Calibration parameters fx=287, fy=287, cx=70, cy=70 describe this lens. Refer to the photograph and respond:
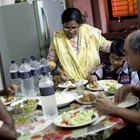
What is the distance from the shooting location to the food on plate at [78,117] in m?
1.52

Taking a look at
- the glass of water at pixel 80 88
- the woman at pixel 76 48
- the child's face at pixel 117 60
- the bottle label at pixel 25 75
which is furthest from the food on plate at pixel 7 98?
the child's face at pixel 117 60

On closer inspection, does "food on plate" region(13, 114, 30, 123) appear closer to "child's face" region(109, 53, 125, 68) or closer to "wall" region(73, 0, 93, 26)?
"child's face" region(109, 53, 125, 68)

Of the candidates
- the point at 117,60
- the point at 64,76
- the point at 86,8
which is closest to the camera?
the point at 117,60

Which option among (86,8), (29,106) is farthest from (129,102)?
(86,8)

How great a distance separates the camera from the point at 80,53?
295cm

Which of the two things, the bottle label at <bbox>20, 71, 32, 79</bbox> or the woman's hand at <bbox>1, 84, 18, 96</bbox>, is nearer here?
the bottle label at <bbox>20, 71, 32, 79</bbox>

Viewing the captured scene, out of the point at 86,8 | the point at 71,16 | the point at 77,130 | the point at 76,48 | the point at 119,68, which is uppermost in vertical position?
the point at 86,8

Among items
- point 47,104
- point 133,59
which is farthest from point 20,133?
point 133,59

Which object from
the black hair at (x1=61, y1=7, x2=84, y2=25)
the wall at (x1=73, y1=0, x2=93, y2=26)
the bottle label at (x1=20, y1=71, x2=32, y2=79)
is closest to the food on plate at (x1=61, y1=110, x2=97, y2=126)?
the bottle label at (x1=20, y1=71, x2=32, y2=79)

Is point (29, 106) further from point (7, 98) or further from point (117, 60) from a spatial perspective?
point (117, 60)

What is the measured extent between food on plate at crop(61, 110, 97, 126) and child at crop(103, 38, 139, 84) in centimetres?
74

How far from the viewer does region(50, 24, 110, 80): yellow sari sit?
2.91 meters

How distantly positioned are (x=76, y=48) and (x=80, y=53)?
7 centimetres

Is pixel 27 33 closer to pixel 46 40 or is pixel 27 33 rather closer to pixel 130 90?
pixel 46 40
